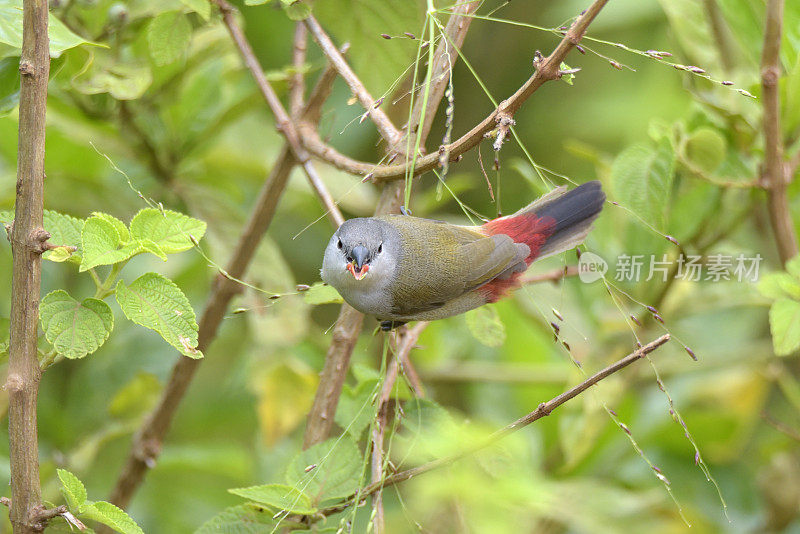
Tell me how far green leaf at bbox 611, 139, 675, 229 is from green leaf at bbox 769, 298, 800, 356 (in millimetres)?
337

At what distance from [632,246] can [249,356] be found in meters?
1.05

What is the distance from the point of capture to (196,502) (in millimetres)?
2209

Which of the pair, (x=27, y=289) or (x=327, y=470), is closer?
(x=27, y=289)

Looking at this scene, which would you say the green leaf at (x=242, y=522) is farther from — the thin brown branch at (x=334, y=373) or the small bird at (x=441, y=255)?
the small bird at (x=441, y=255)

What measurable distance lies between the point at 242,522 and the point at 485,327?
1.71 ft

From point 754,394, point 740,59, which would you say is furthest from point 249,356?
point 740,59

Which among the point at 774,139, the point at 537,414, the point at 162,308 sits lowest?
the point at 774,139

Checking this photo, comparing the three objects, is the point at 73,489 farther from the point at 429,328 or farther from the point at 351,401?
the point at 429,328

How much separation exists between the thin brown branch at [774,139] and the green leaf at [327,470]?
114 cm

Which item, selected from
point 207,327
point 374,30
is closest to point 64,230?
point 207,327

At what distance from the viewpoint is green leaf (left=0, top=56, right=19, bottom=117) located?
1.35 m

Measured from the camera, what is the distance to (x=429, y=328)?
7.97 feet

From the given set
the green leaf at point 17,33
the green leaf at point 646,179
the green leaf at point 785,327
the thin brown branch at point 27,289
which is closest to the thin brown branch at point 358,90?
the green leaf at point 17,33

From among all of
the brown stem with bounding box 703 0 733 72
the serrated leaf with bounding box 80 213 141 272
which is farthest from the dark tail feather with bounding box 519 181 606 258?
the brown stem with bounding box 703 0 733 72
